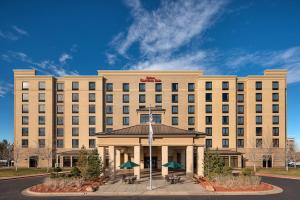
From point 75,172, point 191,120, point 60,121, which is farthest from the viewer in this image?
point 191,120

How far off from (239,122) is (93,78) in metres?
39.6

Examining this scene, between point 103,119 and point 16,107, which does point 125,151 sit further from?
point 16,107

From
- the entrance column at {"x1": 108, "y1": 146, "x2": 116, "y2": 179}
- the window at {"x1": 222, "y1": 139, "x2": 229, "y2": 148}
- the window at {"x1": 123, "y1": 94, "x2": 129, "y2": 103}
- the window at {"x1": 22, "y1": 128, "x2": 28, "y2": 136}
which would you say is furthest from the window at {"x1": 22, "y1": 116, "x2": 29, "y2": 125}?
the window at {"x1": 222, "y1": 139, "x2": 229, "y2": 148}

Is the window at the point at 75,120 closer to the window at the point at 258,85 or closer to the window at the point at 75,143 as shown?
the window at the point at 75,143

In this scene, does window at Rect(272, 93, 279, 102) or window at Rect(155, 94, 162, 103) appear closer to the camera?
window at Rect(272, 93, 279, 102)

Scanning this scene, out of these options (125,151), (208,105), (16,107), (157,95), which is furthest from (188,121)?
(16,107)

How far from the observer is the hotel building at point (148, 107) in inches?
2352

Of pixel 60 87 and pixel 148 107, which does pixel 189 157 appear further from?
pixel 60 87

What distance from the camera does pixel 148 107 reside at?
58875 millimetres

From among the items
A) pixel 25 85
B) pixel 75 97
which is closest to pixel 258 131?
pixel 75 97

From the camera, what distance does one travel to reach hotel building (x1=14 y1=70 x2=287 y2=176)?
59.8 meters

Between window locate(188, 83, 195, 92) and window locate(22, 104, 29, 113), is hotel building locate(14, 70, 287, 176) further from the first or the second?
window locate(22, 104, 29, 113)

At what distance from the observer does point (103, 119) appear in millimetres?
61500

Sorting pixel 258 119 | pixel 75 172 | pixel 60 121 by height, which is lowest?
pixel 75 172
